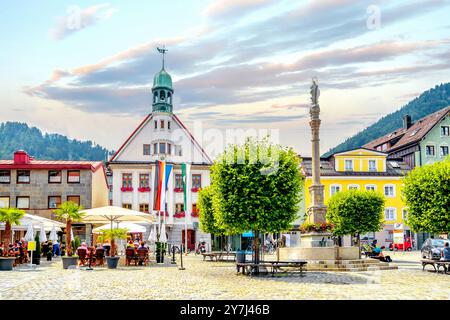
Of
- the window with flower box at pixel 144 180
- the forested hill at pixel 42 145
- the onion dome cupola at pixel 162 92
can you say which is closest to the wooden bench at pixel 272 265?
the window with flower box at pixel 144 180

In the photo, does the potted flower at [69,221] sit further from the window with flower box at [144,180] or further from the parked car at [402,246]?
the parked car at [402,246]

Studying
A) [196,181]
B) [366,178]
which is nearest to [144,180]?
[196,181]

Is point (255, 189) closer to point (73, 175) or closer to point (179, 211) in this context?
point (73, 175)

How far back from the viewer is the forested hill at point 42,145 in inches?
5821

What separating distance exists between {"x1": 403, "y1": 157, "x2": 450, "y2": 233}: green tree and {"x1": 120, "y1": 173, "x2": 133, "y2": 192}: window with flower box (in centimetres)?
3327

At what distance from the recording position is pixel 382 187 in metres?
62.8

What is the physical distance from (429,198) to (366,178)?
114 ft

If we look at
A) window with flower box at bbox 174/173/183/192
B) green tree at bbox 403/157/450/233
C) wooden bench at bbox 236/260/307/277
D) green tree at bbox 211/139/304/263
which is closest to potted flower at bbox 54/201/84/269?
green tree at bbox 211/139/304/263

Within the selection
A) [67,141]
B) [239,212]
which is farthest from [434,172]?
[67,141]

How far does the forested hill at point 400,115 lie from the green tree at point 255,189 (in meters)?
66.9

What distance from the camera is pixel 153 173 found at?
2267 inches

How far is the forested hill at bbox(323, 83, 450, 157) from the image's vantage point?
98500 mm
